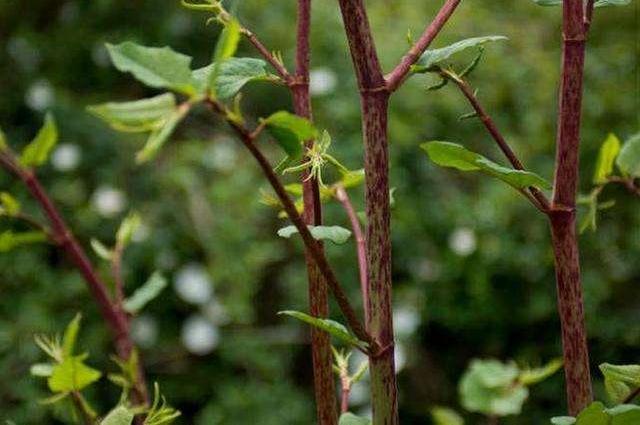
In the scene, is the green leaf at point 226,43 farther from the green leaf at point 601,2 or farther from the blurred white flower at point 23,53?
the blurred white flower at point 23,53

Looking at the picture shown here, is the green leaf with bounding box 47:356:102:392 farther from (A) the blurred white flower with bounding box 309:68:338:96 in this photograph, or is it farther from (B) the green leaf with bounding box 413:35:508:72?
(A) the blurred white flower with bounding box 309:68:338:96

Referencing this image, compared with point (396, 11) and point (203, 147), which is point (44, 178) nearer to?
point (203, 147)

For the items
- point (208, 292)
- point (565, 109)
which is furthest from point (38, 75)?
point (565, 109)

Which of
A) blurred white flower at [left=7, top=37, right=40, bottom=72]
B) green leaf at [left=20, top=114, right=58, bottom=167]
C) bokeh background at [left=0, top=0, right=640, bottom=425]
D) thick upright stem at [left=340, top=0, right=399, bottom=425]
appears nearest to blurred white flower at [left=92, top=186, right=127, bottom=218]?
bokeh background at [left=0, top=0, right=640, bottom=425]

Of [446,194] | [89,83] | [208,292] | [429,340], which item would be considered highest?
[89,83]

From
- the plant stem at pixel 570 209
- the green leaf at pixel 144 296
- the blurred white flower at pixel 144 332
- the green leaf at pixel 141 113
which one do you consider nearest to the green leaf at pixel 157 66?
the green leaf at pixel 141 113

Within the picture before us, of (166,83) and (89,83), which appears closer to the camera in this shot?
(166,83)

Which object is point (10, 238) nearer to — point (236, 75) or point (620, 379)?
point (236, 75)
